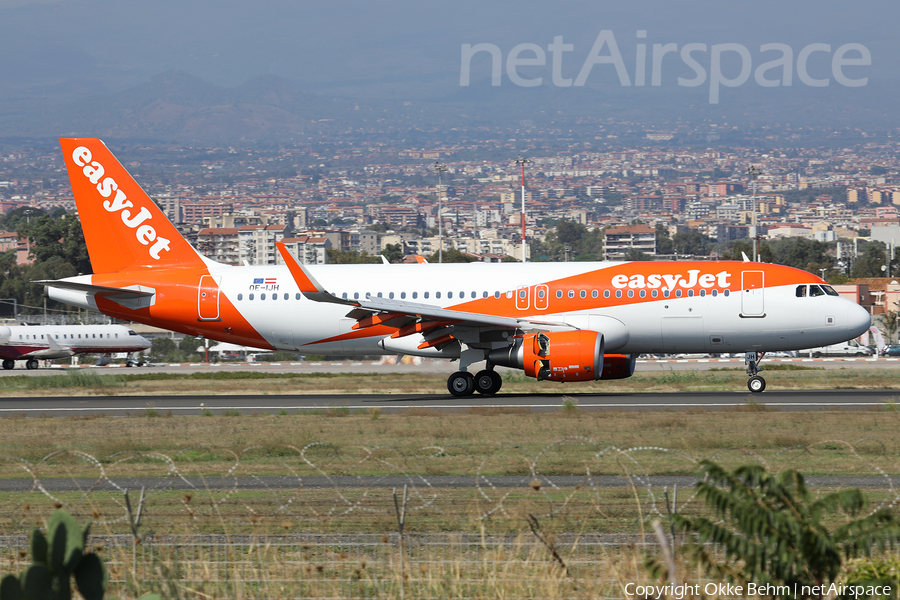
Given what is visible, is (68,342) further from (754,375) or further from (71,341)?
(754,375)

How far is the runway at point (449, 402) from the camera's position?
24.6m

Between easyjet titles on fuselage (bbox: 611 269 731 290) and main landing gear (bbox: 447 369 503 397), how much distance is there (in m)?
4.54

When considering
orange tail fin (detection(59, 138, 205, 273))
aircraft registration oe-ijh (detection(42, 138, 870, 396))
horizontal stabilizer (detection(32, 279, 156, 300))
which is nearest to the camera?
aircraft registration oe-ijh (detection(42, 138, 870, 396))

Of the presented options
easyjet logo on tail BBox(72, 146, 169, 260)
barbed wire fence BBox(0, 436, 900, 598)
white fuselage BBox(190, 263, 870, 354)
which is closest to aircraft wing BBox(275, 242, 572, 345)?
white fuselage BBox(190, 263, 870, 354)

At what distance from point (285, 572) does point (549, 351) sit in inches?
719

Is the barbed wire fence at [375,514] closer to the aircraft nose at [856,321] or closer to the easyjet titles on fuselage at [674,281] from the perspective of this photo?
the easyjet titles on fuselage at [674,281]

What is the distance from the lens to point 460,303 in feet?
94.4

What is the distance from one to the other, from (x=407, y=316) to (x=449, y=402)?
2.70 m

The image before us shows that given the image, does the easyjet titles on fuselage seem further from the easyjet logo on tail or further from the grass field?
the easyjet logo on tail

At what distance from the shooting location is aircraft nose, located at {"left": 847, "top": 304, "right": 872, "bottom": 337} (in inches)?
1073

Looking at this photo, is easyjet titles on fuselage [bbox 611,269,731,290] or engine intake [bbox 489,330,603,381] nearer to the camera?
engine intake [bbox 489,330,603,381]

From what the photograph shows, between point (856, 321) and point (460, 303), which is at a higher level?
point (460, 303)

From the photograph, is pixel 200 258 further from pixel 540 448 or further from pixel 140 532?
pixel 140 532

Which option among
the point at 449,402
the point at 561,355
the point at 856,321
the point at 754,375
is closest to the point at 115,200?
the point at 449,402
